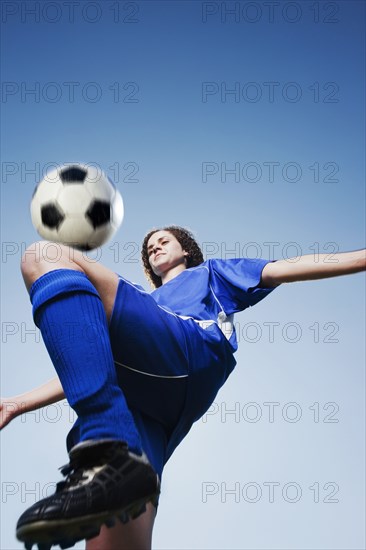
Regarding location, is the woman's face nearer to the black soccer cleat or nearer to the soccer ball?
the soccer ball

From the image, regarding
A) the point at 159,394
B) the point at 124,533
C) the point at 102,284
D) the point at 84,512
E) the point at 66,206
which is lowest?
the point at 124,533

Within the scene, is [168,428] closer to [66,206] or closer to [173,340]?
[173,340]

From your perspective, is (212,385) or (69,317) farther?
(212,385)

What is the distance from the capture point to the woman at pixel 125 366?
2287 millimetres

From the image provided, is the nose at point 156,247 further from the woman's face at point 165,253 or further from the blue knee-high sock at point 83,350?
the blue knee-high sock at point 83,350

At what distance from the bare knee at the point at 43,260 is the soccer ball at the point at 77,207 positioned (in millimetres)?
483

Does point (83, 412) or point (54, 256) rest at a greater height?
point (54, 256)

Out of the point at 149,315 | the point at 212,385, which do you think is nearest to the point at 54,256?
the point at 149,315

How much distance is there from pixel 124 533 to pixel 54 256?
3.99 feet

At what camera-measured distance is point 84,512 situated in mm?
2201

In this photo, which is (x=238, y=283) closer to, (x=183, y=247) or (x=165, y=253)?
(x=165, y=253)

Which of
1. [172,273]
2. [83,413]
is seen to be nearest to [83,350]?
[83,413]

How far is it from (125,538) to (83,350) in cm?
104

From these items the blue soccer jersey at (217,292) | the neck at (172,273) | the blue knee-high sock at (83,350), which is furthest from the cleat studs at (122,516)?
the neck at (172,273)
